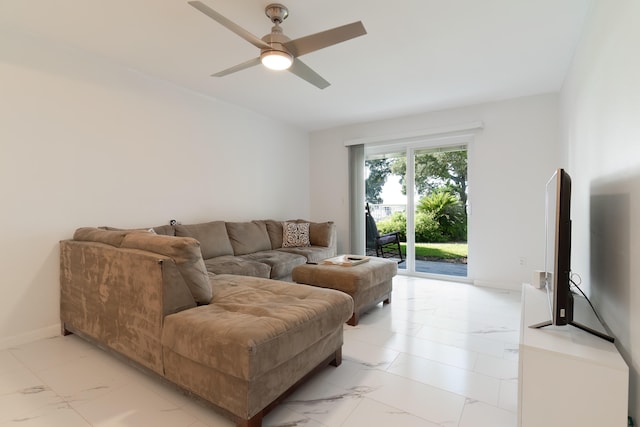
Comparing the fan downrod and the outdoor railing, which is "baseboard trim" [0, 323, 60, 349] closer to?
the fan downrod

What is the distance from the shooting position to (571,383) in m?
1.17

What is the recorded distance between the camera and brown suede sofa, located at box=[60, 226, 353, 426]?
4.47ft

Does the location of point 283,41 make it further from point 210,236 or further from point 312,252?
point 312,252

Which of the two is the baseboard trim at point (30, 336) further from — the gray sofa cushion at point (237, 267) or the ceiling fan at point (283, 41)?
the ceiling fan at point (283, 41)

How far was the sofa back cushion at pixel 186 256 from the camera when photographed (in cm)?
170

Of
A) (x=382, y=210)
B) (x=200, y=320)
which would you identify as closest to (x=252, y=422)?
(x=200, y=320)

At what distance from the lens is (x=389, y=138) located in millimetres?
4668

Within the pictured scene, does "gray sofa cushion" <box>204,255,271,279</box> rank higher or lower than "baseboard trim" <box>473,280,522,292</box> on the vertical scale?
higher

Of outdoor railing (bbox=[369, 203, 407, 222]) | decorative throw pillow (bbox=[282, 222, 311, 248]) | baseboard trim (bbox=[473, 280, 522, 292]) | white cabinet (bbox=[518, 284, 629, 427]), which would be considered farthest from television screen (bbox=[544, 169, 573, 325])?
outdoor railing (bbox=[369, 203, 407, 222])

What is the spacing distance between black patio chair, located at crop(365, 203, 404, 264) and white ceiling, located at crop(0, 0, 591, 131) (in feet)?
6.88

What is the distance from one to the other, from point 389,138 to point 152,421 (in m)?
4.27

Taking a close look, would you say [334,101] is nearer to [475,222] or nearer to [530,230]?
[475,222]

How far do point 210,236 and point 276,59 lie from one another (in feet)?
6.93

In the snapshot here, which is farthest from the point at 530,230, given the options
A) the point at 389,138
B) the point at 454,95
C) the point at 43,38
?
the point at 43,38
